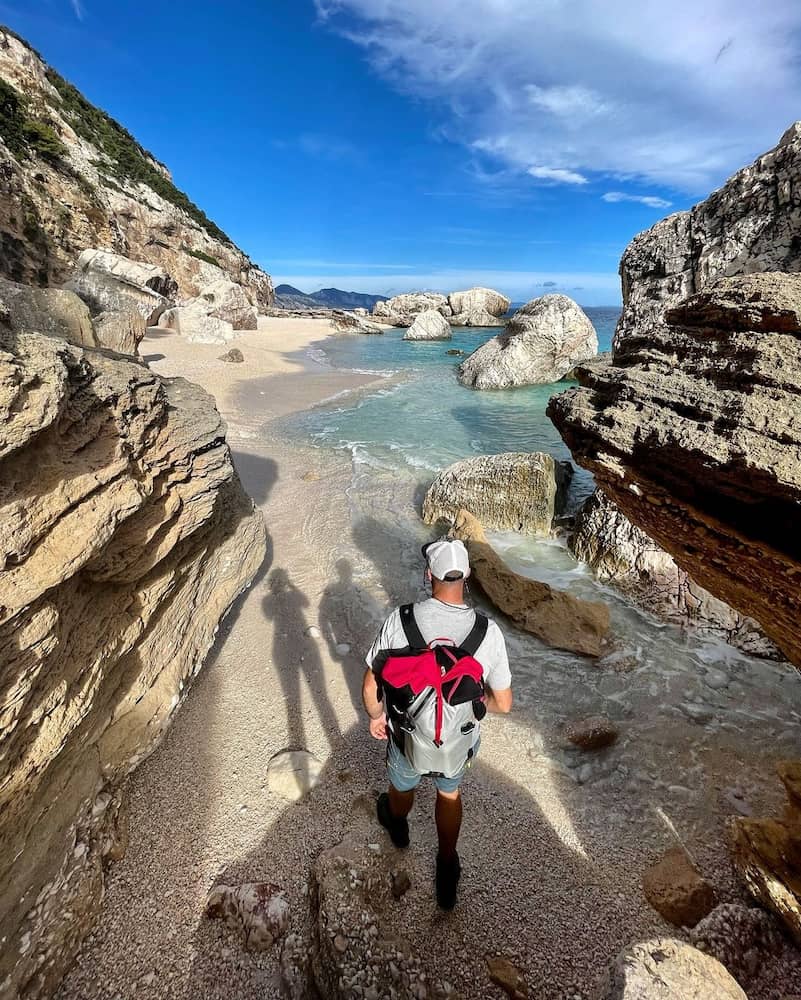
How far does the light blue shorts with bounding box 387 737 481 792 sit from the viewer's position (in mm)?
2795

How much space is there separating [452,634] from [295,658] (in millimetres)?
3222

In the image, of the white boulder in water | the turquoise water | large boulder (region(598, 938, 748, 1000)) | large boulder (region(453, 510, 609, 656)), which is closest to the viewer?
large boulder (region(598, 938, 748, 1000))

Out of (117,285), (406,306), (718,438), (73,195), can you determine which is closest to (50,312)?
(718,438)

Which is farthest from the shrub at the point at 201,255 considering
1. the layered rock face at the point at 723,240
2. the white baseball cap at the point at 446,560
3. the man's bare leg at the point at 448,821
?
the man's bare leg at the point at 448,821

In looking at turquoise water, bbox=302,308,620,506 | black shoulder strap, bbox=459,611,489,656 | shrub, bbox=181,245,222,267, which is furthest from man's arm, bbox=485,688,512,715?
shrub, bbox=181,245,222,267

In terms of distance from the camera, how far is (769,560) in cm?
286

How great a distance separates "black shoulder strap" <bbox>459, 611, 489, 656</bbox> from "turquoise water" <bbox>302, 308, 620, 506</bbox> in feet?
27.3

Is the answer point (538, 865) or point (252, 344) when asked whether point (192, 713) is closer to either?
point (538, 865)

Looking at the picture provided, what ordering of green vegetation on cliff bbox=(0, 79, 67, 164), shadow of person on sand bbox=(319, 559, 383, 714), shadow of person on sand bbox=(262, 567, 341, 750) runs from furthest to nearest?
green vegetation on cliff bbox=(0, 79, 67, 164) → shadow of person on sand bbox=(319, 559, 383, 714) → shadow of person on sand bbox=(262, 567, 341, 750)

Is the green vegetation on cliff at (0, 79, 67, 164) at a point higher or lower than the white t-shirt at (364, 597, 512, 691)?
higher

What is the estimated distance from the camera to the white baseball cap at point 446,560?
2590 mm

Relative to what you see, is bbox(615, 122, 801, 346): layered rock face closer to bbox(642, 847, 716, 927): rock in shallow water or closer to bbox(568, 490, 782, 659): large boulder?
bbox(568, 490, 782, 659): large boulder

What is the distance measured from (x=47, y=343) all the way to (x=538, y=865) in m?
4.77

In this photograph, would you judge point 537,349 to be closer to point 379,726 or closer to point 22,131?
point 379,726
